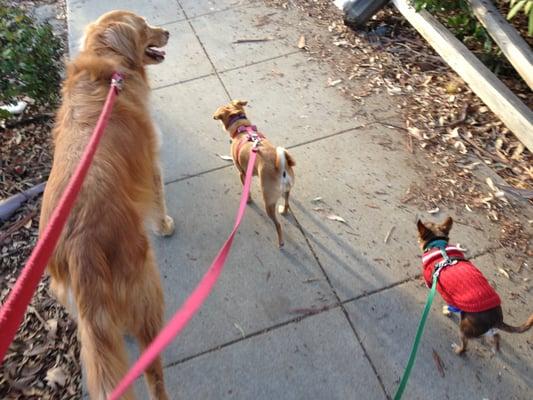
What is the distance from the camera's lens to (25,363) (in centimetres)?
296

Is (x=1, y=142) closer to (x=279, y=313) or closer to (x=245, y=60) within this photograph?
(x=245, y=60)

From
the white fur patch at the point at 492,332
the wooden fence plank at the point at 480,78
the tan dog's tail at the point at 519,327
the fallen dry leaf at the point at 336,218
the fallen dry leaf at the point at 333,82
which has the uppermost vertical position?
the wooden fence plank at the point at 480,78

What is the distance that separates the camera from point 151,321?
7.99ft

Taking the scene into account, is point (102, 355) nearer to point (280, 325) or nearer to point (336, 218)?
point (280, 325)

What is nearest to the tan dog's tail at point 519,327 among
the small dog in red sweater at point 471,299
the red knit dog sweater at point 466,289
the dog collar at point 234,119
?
the small dog in red sweater at point 471,299

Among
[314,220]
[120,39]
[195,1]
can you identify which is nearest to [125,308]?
[314,220]

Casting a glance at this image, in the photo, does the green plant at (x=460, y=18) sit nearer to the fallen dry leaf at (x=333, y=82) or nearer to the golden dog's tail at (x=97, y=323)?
the fallen dry leaf at (x=333, y=82)

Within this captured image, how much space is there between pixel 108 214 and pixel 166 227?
1386mm

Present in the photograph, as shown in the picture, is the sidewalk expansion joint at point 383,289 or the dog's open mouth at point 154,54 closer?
the sidewalk expansion joint at point 383,289

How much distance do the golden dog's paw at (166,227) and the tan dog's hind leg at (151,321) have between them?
111 cm

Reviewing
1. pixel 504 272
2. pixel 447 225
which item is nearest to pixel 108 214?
pixel 447 225

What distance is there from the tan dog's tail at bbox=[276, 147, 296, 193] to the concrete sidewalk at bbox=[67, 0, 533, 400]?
520mm

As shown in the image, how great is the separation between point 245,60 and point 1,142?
9.80 feet

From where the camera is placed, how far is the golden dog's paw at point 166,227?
3.62 m
